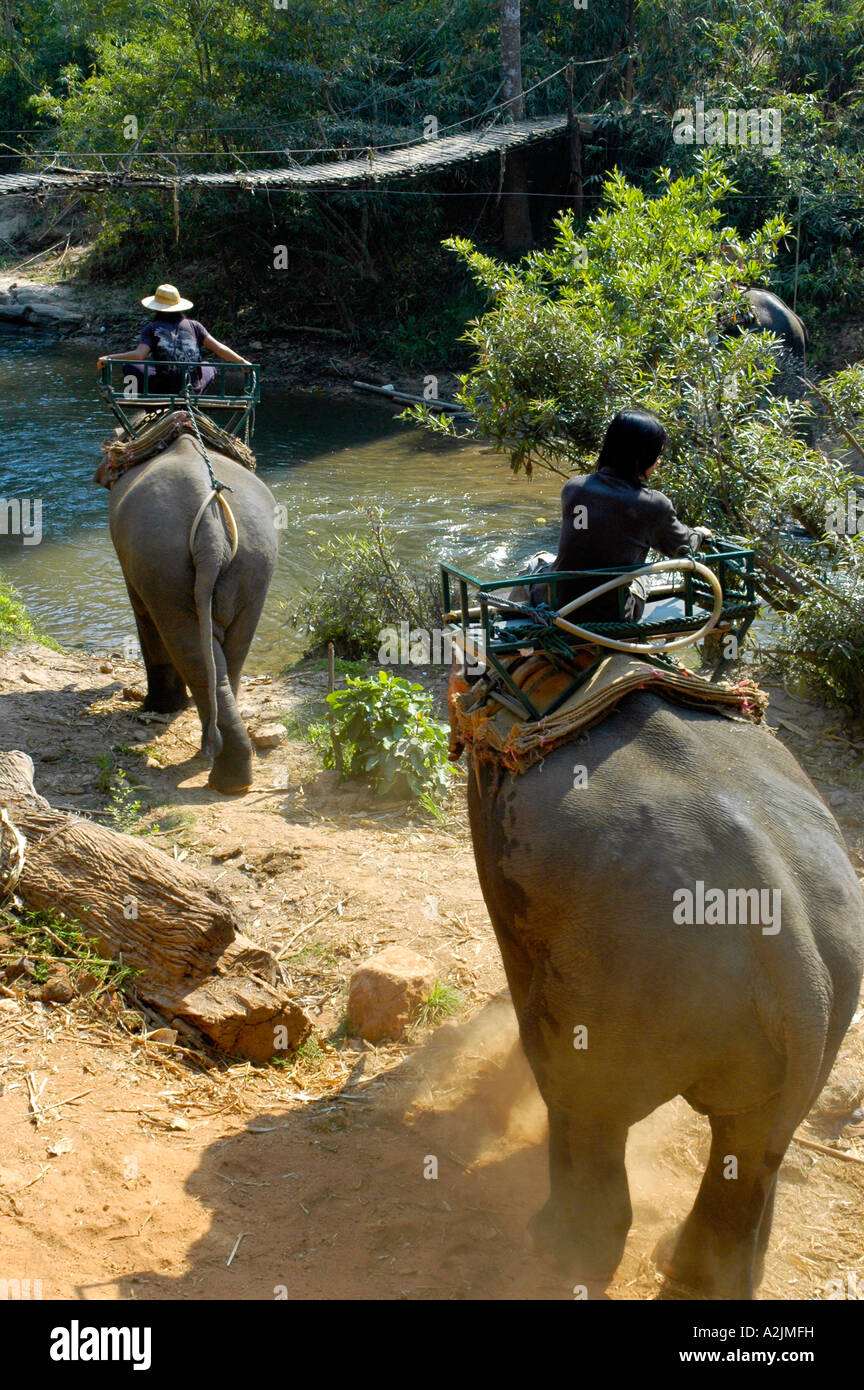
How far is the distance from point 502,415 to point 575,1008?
5.58m

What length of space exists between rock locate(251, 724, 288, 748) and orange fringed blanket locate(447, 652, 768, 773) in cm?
399

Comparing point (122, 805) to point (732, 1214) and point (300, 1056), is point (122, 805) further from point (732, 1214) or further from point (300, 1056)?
point (732, 1214)

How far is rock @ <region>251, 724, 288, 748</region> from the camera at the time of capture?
25.0 ft

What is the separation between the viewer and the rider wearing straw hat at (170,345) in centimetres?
850

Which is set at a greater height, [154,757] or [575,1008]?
[575,1008]

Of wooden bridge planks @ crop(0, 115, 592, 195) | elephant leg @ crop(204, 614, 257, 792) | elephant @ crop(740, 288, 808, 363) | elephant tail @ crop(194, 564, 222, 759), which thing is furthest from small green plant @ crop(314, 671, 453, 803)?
wooden bridge planks @ crop(0, 115, 592, 195)

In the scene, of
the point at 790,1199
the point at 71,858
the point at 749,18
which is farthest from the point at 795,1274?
the point at 749,18

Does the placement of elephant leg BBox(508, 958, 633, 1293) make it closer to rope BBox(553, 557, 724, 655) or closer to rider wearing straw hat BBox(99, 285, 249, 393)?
rope BBox(553, 557, 724, 655)

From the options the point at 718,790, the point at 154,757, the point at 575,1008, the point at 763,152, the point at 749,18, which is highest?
the point at 749,18

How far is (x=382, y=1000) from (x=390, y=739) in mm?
2237

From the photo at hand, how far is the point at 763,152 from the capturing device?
60.6ft

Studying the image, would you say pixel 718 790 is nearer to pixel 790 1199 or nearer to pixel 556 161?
pixel 790 1199

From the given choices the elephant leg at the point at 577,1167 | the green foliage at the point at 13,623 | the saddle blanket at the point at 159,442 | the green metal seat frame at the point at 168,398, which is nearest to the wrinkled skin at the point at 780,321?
the green metal seat frame at the point at 168,398

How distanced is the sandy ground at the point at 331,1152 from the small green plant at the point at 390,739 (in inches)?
35.0
